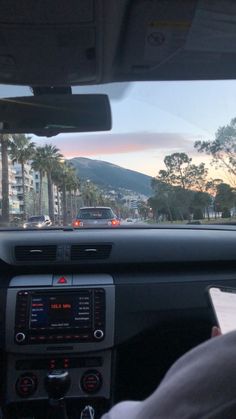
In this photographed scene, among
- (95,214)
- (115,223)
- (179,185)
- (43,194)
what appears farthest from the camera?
(95,214)

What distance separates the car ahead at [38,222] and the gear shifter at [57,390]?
1459mm

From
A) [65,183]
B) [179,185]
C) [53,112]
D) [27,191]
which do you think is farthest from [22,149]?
[179,185]

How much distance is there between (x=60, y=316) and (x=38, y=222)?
1.15 metres

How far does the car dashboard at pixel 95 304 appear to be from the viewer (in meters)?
3.63

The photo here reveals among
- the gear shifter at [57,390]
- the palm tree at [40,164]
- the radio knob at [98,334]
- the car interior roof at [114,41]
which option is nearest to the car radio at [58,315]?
the radio knob at [98,334]

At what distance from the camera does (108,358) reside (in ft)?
12.4

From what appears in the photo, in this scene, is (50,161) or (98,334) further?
(50,161)

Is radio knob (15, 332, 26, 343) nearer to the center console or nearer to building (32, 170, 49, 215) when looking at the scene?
the center console

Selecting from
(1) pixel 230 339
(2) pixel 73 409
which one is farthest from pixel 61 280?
(1) pixel 230 339

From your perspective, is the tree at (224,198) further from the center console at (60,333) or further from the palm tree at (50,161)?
the palm tree at (50,161)

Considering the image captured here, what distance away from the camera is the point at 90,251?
12.4ft

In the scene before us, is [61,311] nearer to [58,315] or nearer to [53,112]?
[58,315]

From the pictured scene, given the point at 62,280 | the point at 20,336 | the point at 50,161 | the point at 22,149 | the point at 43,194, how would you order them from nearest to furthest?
the point at 20,336 < the point at 62,280 < the point at 22,149 < the point at 50,161 < the point at 43,194

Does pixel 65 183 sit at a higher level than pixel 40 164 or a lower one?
lower
